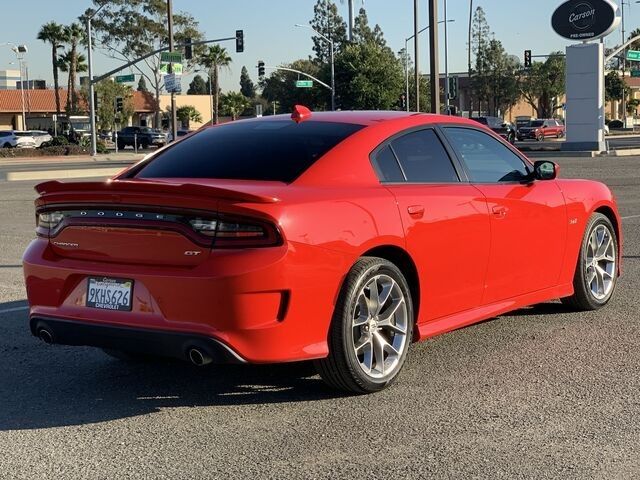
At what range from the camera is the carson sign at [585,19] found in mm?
39562

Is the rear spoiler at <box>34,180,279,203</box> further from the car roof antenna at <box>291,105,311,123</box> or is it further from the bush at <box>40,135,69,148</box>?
the bush at <box>40,135,69,148</box>

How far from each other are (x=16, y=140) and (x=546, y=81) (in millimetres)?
59323

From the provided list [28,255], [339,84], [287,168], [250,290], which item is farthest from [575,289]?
[339,84]

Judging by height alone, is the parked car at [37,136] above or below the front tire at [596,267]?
above

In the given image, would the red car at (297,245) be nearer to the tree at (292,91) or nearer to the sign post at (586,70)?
the sign post at (586,70)

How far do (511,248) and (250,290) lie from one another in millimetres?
2362

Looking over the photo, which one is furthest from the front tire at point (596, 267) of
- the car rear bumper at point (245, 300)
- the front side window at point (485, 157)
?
the car rear bumper at point (245, 300)

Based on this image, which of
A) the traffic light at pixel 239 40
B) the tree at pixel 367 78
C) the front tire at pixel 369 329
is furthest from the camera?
the tree at pixel 367 78

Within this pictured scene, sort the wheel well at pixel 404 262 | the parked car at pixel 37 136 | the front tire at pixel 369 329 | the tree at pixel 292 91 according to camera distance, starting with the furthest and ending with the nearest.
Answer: the tree at pixel 292 91
the parked car at pixel 37 136
the wheel well at pixel 404 262
the front tire at pixel 369 329

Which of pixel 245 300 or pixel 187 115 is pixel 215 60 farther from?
pixel 245 300

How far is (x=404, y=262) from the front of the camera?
5402 millimetres

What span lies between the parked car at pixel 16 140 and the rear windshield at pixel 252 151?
2307 inches

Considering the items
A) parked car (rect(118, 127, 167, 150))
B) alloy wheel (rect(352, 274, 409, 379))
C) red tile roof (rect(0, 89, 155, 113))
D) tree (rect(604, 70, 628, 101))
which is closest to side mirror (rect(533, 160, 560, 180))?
alloy wheel (rect(352, 274, 409, 379))

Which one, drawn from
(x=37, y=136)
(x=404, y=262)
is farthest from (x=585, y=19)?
(x=37, y=136)
